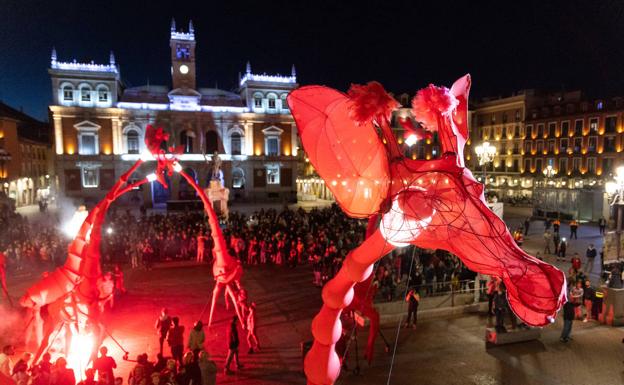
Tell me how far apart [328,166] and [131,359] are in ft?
21.7

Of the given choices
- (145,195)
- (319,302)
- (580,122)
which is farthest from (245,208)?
(580,122)

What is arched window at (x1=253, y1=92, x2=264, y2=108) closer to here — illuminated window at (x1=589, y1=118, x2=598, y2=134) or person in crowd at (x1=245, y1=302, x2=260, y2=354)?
illuminated window at (x1=589, y1=118, x2=598, y2=134)

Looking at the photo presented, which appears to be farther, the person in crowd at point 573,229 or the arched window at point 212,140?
the arched window at point 212,140

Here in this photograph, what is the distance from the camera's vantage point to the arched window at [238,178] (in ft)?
146

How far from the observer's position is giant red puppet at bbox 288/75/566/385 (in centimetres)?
399

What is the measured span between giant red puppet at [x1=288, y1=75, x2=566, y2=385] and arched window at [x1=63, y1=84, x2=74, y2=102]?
1658 inches

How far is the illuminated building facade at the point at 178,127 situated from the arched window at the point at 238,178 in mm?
110

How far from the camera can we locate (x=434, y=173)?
4.37 meters

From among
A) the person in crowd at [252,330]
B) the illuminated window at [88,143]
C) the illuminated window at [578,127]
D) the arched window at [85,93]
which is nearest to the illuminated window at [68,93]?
the arched window at [85,93]

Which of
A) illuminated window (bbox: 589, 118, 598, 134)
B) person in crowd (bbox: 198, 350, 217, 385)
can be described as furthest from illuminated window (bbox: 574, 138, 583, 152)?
person in crowd (bbox: 198, 350, 217, 385)

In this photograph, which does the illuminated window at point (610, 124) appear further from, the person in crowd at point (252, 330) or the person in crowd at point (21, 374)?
the person in crowd at point (21, 374)

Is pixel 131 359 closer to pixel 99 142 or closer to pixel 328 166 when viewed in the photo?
pixel 328 166

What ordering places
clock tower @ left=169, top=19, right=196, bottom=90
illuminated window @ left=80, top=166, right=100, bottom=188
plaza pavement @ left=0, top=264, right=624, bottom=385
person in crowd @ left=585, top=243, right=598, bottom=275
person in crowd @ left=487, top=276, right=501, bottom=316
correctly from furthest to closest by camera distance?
clock tower @ left=169, top=19, right=196, bottom=90
illuminated window @ left=80, top=166, right=100, bottom=188
person in crowd @ left=585, top=243, right=598, bottom=275
person in crowd @ left=487, top=276, right=501, bottom=316
plaza pavement @ left=0, top=264, right=624, bottom=385

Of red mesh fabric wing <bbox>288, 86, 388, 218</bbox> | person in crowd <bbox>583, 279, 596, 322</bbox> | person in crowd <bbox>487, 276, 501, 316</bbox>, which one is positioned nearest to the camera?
red mesh fabric wing <bbox>288, 86, 388, 218</bbox>
